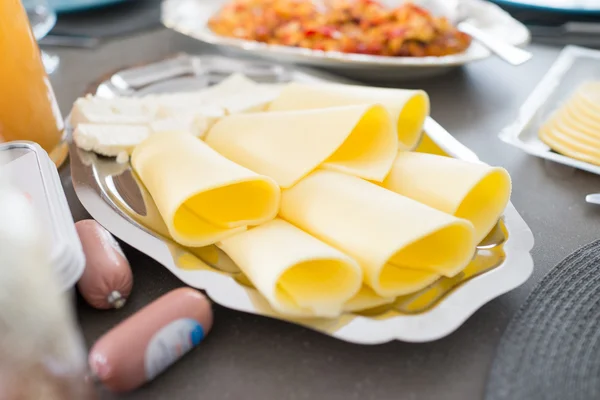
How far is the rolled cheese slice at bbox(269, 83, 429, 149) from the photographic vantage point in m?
0.86

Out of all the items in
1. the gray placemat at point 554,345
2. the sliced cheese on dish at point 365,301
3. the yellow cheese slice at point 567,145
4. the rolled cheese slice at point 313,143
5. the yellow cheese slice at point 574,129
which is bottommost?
the gray placemat at point 554,345

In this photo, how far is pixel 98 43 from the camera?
1.52m

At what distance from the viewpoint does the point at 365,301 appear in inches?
23.2

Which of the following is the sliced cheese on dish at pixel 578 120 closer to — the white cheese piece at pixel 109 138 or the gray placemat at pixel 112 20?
the white cheese piece at pixel 109 138

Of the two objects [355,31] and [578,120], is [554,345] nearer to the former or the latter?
[578,120]

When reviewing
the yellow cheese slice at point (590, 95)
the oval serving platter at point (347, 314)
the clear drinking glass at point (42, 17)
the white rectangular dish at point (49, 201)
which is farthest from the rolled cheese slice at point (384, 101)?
the clear drinking glass at point (42, 17)

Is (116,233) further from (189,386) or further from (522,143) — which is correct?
(522,143)

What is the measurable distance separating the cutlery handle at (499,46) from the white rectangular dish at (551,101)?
6cm

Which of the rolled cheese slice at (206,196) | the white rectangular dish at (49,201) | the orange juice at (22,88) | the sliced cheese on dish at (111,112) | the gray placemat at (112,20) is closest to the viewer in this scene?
the white rectangular dish at (49,201)

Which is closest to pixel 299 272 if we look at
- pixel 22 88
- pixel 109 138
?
pixel 109 138

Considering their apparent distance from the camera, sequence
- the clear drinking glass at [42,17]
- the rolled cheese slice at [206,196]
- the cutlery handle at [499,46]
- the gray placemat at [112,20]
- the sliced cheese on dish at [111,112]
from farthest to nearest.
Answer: the gray placemat at [112,20] → the clear drinking glass at [42,17] → the cutlery handle at [499,46] → the sliced cheese on dish at [111,112] → the rolled cheese slice at [206,196]

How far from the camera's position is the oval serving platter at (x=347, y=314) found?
0.56 m

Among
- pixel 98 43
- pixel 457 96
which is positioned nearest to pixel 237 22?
pixel 98 43

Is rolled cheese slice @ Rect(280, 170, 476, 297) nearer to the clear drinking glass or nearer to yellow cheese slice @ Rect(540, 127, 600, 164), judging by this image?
yellow cheese slice @ Rect(540, 127, 600, 164)
